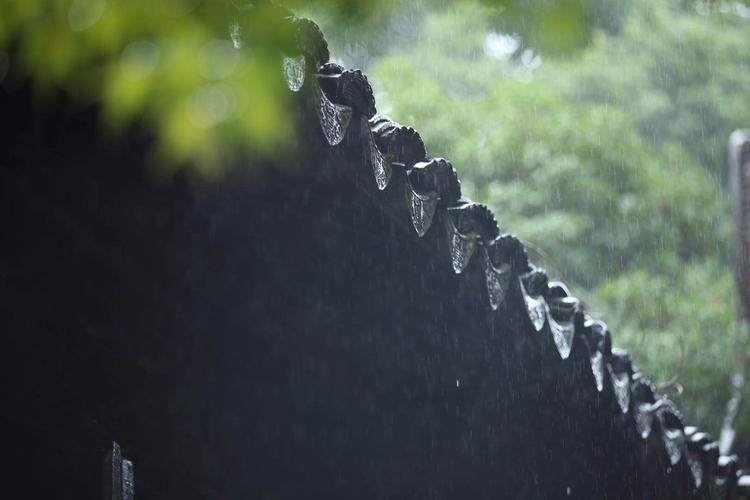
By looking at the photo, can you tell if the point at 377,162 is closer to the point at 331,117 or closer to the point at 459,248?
the point at 331,117

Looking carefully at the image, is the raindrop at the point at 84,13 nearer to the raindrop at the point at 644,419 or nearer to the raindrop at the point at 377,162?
the raindrop at the point at 377,162

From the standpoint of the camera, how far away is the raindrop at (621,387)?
4.16 metres

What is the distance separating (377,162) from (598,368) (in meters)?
1.80

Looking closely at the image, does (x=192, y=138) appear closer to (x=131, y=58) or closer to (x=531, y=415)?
(x=131, y=58)

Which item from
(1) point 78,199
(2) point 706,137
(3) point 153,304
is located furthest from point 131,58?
(2) point 706,137

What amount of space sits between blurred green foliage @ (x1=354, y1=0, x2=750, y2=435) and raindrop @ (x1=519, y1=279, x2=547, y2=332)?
6.40 m

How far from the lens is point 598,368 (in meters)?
3.94

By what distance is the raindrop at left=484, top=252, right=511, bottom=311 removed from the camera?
3.03 meters

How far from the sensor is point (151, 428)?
269 centimetres

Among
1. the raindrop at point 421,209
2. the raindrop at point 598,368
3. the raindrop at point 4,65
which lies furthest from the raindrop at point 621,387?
the raindrop at point 4,65

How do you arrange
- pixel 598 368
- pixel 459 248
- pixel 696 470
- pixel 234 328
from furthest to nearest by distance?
pixel 696 470 < pixel 598 368 < pixel 459 248 < pixel 234 328

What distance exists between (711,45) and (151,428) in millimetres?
15853

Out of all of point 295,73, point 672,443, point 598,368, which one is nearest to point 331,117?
point 295,73

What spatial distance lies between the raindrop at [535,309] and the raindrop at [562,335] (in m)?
0.05
